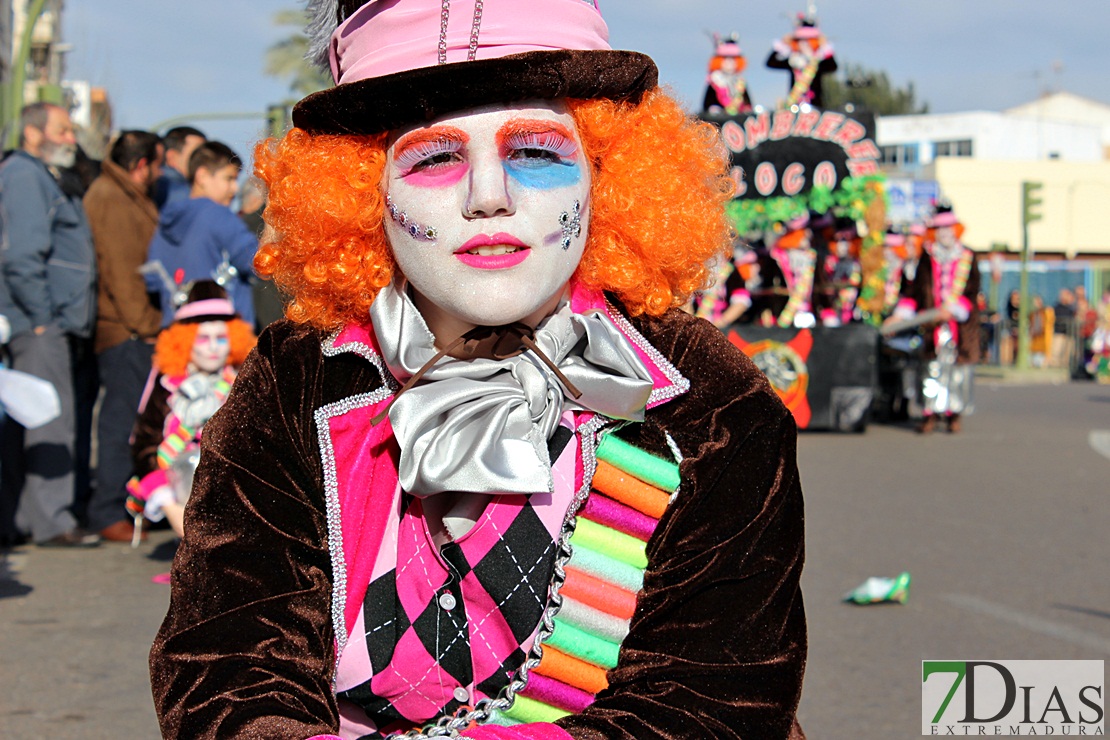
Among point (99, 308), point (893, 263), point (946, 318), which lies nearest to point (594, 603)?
point (99, 308)

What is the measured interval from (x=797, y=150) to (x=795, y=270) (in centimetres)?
125

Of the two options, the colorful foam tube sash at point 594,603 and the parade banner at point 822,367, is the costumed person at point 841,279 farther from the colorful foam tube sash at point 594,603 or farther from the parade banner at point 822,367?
the colorful foam tube sash at point 594,603

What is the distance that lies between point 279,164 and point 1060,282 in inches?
1338

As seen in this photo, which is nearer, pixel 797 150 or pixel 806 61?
pixel 797 150

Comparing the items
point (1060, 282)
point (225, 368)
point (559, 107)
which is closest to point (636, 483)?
point (559, 107)

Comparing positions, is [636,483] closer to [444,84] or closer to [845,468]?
[444,84]

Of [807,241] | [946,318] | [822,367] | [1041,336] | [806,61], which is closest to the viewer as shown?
[822,367]

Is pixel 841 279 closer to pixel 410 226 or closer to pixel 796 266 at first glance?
Result: pixel 796 266

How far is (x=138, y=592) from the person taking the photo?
233 inches

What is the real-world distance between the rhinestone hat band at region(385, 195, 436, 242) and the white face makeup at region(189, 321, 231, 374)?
3982 mm

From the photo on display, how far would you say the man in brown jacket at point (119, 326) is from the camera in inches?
275

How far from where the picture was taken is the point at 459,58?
1972 mm

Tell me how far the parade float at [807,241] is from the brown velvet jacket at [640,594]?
9772 millimetres

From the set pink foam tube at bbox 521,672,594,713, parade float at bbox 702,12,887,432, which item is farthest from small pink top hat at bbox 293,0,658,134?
parade float at bbox 702,12,887,432
